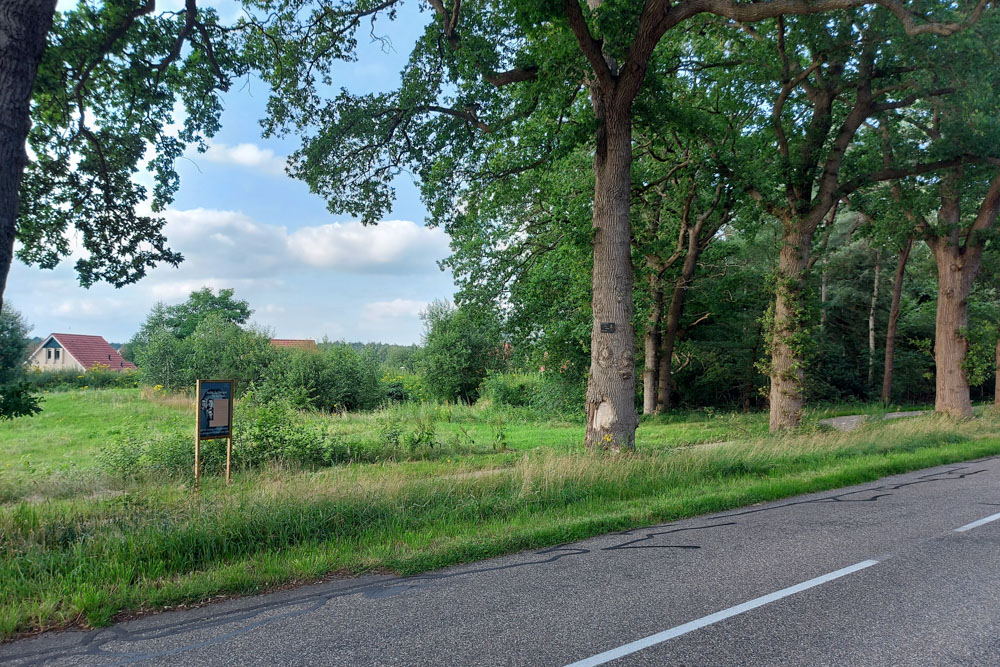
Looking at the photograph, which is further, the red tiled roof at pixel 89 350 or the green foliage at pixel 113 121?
the red tiled roof at pixel 89 350

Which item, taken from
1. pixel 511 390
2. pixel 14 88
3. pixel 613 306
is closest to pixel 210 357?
pixel 511 390

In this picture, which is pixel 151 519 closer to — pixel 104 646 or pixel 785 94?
pixel 104 646

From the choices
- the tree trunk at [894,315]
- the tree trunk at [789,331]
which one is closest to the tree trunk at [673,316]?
the tree trunk at [789,331]

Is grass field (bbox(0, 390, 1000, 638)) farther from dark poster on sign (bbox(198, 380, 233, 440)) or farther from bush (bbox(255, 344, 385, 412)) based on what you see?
bush (bbox(255, 344, 385, 412))

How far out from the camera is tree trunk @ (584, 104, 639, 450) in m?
11.1

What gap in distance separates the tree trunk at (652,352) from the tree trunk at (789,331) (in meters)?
7.92

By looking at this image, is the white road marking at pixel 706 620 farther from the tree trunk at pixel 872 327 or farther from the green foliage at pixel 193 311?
the green foliage at pixel 193 311

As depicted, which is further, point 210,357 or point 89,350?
point 89,350

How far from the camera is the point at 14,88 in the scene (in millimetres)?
5910

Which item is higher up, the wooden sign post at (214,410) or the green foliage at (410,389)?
the wooden sign post at (214,410)

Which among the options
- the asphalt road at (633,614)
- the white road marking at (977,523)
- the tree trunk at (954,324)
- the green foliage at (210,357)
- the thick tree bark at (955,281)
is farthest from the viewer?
the green foliage at (210,357)

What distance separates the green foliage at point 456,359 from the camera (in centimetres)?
3684

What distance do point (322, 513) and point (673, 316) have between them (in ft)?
70.4

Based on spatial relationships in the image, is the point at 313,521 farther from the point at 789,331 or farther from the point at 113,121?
the point at 789,331
